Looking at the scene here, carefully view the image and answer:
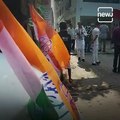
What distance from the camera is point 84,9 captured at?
36.1 m

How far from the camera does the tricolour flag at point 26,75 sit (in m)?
2.54

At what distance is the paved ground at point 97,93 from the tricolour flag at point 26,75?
3861 millimetres

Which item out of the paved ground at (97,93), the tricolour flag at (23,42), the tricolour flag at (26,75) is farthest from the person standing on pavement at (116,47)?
the tricolour flag at (26,75)

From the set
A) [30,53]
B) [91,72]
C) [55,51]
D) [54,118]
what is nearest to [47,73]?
[30,53]

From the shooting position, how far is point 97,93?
8.66m

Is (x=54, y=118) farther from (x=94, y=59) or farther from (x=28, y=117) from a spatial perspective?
(x=94, y=59)

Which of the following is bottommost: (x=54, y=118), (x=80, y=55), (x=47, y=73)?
(x=80, y=55)

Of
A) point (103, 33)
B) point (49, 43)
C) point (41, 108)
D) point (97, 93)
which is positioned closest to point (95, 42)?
point (97, 93)

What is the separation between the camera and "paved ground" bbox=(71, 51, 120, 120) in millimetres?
6793

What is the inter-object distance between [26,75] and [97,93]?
6.24 m

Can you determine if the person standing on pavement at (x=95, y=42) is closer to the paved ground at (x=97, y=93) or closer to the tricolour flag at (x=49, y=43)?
the paved ground at (x=97, y=93)

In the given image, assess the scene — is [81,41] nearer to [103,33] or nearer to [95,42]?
[95,42]

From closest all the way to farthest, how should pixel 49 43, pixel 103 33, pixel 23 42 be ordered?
pixel 23 42
pixel 49 43
pixel 103 33

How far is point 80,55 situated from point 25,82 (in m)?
13.4
